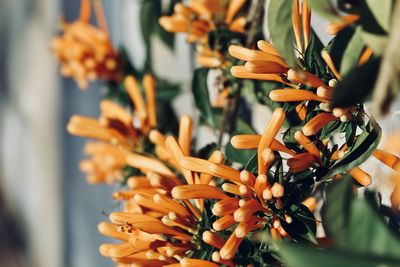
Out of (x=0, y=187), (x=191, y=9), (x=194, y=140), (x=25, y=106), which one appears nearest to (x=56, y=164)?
(x=25, y=106)

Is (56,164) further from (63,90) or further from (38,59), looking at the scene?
(38,59)

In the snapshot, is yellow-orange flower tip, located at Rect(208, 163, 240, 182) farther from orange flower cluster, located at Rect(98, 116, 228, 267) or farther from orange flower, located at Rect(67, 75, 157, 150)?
orange flower, located at Rect(67, 75, 157, 150)

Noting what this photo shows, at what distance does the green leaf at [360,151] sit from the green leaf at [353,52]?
0.14 ft

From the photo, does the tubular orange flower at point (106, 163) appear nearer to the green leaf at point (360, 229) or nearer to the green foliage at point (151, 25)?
the green foliage at point (151, 25)

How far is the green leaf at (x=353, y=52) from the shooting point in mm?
376

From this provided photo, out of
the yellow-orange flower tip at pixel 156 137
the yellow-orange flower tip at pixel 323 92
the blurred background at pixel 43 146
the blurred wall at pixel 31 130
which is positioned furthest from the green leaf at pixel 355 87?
the blurred wall at pixel 31 130

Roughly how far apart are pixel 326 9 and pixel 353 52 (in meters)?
0.05

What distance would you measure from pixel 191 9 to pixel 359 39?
11.0 inches

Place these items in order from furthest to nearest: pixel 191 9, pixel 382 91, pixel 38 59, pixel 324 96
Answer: pixel 38 59, pixel 191 9, pixel 324 96, pixel 382 91

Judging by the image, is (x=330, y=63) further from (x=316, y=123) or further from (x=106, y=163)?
(x=106, y=163)

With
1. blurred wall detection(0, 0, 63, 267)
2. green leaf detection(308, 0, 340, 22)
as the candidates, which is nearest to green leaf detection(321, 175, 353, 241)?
green leaf detection(308, 0, 340, 22)

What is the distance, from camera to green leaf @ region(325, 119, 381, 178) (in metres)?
0.37

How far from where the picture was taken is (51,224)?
59.9 inches

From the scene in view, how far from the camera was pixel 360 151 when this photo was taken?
0.37 m
